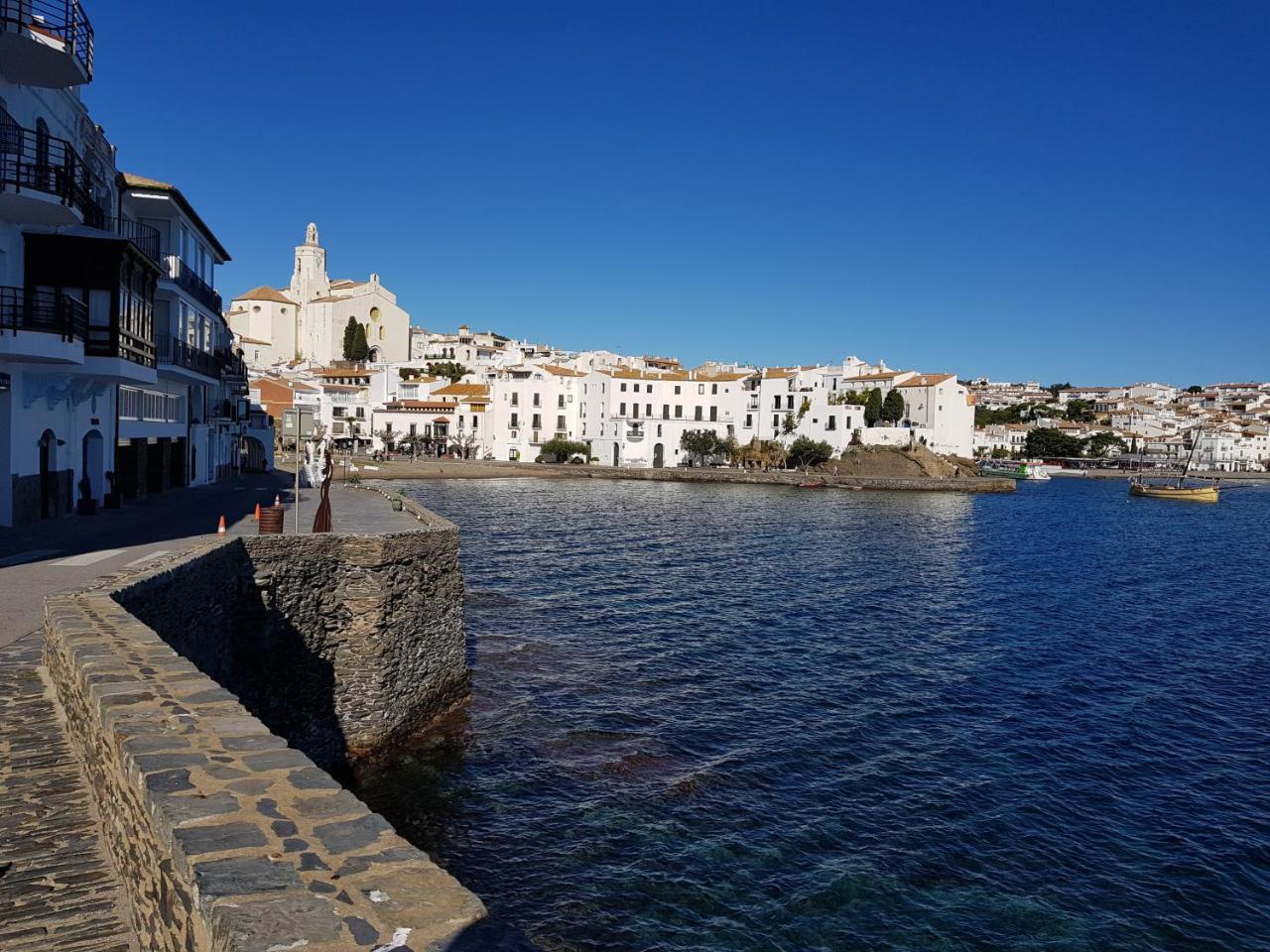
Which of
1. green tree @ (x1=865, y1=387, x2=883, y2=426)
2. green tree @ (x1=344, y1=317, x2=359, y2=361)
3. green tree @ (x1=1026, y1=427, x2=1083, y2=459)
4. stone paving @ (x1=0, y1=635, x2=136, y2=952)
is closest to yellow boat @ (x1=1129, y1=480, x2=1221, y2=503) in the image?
green tree @ (x1=865, y1=387, x2=883, y2=426)

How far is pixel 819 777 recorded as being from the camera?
16.6 metres

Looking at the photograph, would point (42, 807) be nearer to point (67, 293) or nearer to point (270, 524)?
point (270, 524)

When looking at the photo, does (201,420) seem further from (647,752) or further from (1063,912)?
(1063,912)

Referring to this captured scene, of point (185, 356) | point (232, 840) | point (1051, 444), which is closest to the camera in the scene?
point (232, 840)

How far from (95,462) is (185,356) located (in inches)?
331

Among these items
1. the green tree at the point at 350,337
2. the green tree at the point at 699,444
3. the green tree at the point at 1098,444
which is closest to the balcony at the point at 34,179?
the green tree at the point at 699,444

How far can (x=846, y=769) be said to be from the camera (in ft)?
55.8

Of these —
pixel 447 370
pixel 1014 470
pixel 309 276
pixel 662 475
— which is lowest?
pixel 662 475

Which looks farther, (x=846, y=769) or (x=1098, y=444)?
(x=1098, y=444)

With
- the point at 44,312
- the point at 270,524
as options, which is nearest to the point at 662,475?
the point at 44,312

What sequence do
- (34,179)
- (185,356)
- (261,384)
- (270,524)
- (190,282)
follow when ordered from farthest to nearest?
1. (261,384)
2. (190,282)
3. (185,356)
4. (34,179)
5. (270,524)

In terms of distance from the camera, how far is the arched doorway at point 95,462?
1043 inches

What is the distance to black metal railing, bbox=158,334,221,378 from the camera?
32.2 m

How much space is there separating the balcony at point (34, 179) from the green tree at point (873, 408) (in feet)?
358
